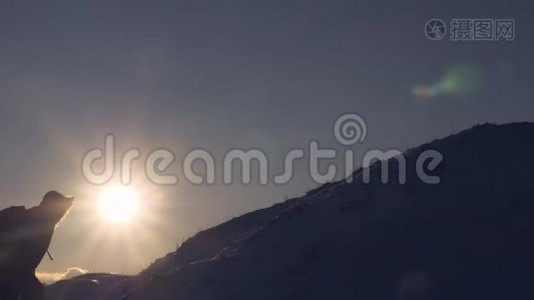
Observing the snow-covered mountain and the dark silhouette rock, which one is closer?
the dark silhouette rock

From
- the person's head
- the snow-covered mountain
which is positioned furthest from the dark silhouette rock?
the snow-covered mountain

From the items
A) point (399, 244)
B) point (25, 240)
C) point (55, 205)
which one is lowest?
point (399, 244)

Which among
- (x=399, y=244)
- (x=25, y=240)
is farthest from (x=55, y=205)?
(x=399, y=244)

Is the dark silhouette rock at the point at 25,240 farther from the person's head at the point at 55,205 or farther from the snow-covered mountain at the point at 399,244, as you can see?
the snow-covered mountain at the point at 399,244

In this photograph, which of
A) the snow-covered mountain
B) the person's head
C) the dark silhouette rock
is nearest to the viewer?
the dark silhouette rock

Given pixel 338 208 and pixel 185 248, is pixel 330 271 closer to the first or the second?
pixel 338 208

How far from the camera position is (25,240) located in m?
13.0

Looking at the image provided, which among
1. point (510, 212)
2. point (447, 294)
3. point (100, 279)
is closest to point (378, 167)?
point (510, 212)

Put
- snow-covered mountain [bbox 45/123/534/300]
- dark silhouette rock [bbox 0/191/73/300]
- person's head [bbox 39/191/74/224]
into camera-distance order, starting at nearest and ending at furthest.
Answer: dark silhouette rock [bbox 0/191/73/300] → person's head [bbox 39/191/74/224] → snow-covered mountain [bbox 45/123/534/300]

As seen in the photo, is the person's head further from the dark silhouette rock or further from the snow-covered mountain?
the snow-covered mountain

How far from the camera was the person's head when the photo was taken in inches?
509

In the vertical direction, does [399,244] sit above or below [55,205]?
below

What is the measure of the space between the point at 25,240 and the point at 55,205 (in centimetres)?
79

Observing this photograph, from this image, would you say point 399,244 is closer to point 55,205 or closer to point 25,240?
point 55,205
